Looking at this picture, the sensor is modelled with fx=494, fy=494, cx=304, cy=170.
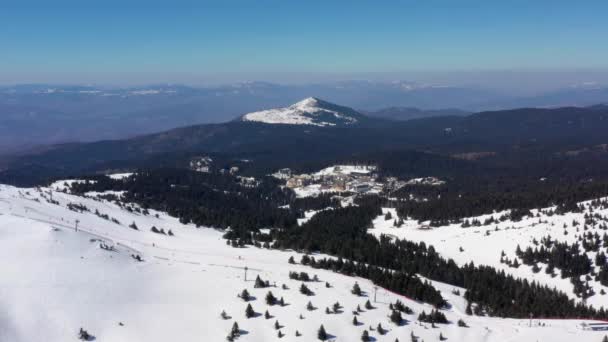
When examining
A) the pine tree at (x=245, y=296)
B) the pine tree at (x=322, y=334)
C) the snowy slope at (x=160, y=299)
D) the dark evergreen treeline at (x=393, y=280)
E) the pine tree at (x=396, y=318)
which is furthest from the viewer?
the dark evergreen treeline at (x=393, y=280)

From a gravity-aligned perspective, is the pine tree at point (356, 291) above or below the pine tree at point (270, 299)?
below

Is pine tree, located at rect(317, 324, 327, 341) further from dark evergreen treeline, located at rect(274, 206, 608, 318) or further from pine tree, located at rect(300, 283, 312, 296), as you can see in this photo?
dark evergreen treeline, located at rect(274, 206, 608, 318)

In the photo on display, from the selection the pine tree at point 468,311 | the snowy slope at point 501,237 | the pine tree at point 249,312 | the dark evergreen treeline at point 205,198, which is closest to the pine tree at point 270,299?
the pine tree at point 249,312

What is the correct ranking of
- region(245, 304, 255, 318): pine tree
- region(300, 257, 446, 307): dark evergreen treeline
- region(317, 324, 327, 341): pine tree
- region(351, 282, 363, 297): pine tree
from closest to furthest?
region(317, 324, 327, 341): pine tree, region(245, 304, 255, 318): pine tree, region(351, 282, 363, 297): pine tree, region(300, 257, 446, 307): dark evergreen treeline

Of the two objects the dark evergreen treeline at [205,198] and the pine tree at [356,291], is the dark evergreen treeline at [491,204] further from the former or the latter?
the pine tree at [356,291]

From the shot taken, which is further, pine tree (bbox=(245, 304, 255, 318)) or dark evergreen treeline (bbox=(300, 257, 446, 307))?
dark evergreen treeline (bbox=(300, 257, 446, 307))

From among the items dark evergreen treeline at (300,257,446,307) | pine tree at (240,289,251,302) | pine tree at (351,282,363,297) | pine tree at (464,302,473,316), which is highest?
pine tree at (240,289,251,302)

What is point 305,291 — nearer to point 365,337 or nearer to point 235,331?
point 365,337

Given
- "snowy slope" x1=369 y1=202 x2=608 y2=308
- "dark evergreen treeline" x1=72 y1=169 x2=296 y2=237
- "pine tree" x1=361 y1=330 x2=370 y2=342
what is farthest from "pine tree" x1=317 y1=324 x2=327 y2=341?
"dark evergreen treeline" x1=72 y1=169 x2=296 y2=237

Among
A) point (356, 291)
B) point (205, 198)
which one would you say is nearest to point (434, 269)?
point (356, 291)
